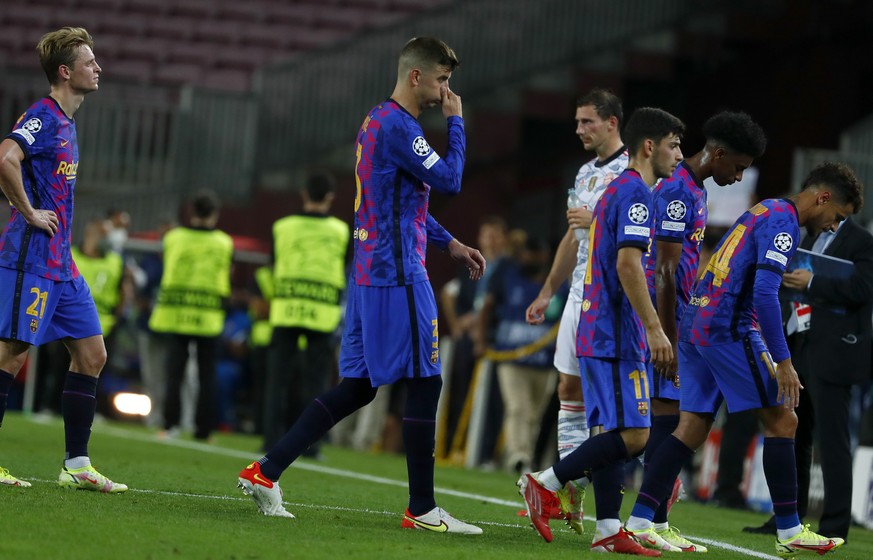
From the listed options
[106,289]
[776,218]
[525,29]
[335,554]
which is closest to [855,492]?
[776,218]

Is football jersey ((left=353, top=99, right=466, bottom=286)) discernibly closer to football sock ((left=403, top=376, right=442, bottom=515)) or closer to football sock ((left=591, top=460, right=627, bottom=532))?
football sock ((left=403, top=376, right=442, bottom=515))

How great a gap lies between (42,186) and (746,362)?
347cm

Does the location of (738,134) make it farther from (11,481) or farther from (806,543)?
(11,481)

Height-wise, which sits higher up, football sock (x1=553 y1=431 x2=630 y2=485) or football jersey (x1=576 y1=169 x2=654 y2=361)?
football jersey (x1=576 y1=169 x2=654 y2=361)

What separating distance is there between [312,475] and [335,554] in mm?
4598

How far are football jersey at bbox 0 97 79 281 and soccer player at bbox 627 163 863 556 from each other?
3054mm

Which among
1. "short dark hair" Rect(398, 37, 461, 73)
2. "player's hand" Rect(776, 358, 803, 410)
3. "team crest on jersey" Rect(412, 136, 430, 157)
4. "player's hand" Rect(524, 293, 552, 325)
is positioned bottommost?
"player's hand" Rect(776, 358, 803, 410)

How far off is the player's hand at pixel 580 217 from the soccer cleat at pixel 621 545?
1805 mm

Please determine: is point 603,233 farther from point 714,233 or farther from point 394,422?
point 394,422

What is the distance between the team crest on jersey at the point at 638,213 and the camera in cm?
613

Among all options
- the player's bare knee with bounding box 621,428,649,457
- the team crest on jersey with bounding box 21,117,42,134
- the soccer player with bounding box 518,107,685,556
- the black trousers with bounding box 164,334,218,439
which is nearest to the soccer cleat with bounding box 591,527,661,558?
the soccer player with bounding box 518,107,685,556

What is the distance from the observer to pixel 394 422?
614 inches

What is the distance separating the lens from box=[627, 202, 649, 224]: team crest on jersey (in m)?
6.13

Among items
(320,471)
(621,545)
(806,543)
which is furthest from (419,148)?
(320,471)
